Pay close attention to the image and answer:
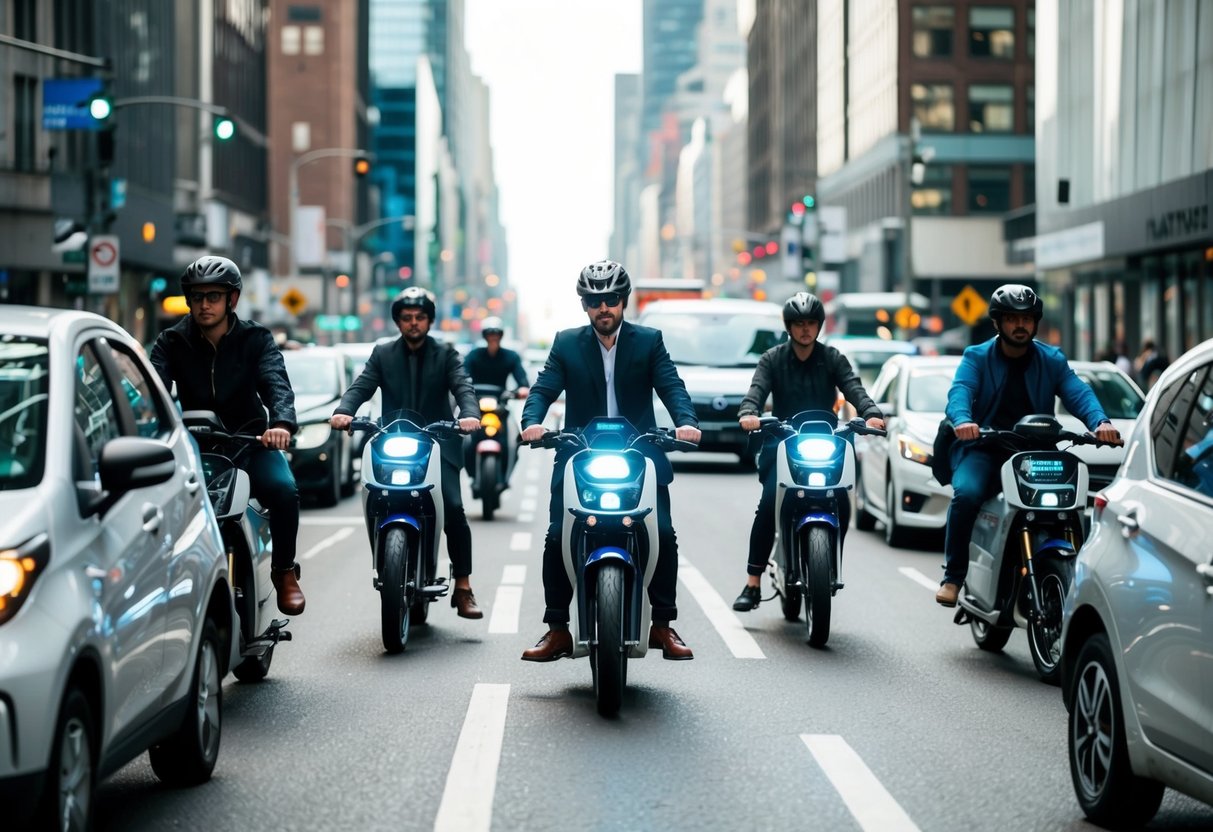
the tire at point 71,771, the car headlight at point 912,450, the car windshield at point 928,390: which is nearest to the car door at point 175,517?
the tire at point 71,771

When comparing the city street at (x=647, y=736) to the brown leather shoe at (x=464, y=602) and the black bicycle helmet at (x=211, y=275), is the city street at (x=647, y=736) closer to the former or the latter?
the brown leather shoe at (x=464, y=602)

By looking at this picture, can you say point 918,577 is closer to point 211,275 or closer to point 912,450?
point 912,450

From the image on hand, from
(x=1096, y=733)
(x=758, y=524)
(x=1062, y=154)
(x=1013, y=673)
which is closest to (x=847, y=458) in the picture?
(x=758, y=524)

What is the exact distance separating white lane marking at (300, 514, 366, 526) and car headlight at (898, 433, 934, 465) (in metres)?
5.39

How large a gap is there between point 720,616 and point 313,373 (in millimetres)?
11582

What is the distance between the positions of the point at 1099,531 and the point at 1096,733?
734 millimetres

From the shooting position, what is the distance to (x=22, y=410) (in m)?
5.61

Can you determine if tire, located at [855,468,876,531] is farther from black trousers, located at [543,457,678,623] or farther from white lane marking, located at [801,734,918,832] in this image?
white lane marking, located at [801,734,918,832]

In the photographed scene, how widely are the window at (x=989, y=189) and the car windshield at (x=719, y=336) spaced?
55.6 meters

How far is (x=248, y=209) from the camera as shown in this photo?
290 ft

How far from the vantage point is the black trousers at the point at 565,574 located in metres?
8.71

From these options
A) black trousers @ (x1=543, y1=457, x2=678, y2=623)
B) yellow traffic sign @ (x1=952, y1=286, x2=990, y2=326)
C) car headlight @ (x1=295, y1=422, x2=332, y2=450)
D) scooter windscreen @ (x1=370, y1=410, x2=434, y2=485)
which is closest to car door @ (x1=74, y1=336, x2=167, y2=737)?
black trousers @ (x1=543, y1=457, x2=678, y2=623)

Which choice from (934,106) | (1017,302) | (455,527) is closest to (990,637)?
(1017,302)

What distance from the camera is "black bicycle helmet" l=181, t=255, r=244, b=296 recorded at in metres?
8.74
